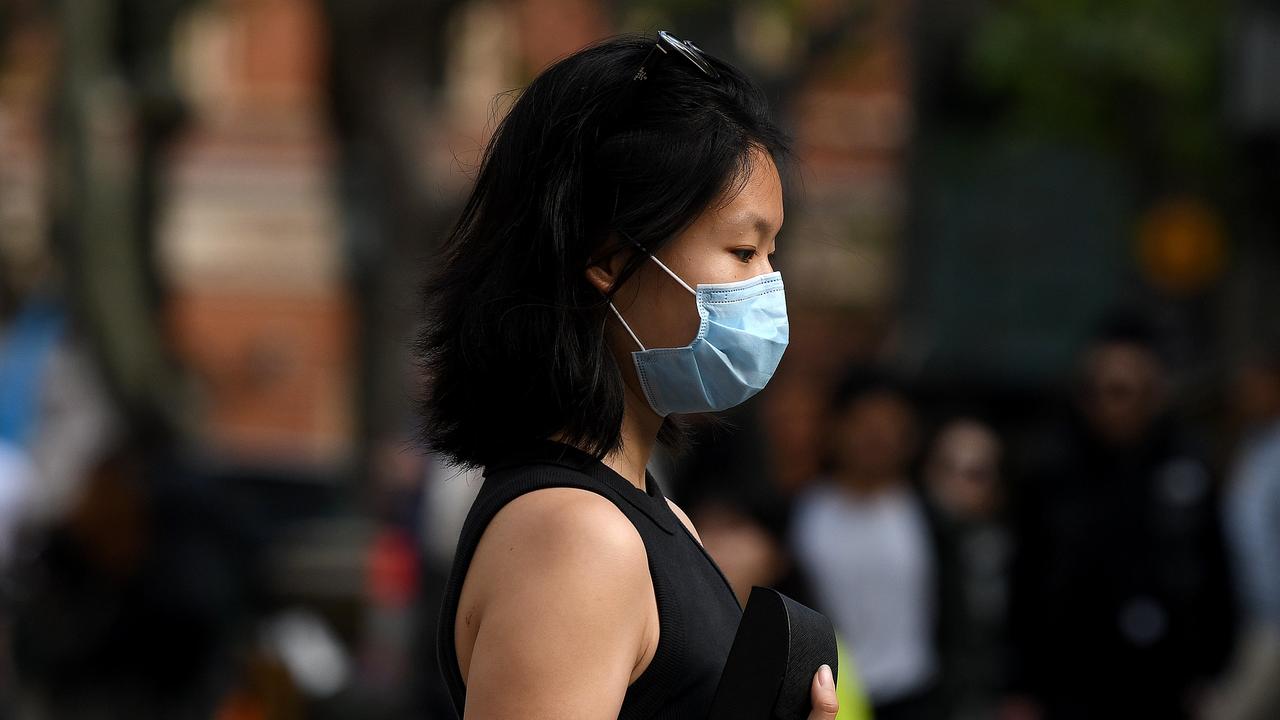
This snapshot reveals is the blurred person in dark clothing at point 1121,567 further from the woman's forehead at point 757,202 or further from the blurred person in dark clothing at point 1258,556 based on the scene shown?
the woman's forehead at point 757,202

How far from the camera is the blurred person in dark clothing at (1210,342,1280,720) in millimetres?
6816

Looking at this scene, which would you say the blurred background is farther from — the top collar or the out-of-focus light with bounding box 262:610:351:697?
the top collar

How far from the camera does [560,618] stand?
1799 mm

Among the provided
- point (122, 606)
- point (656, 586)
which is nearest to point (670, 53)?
point (656, 586)

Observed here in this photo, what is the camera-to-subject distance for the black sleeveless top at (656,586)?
191 cm

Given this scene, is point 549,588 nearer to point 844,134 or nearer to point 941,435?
point 941,435

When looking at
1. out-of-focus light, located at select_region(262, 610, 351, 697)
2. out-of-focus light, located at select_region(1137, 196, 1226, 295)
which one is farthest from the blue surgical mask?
out-of-focus light, located at select_region(1137, 196, 1226, 295)

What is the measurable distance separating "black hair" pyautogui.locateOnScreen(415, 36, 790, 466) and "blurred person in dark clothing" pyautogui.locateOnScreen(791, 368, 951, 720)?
12.1ft

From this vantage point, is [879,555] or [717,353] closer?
[717,353]

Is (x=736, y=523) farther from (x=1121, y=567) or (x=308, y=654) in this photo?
→ (x=308, y=654)

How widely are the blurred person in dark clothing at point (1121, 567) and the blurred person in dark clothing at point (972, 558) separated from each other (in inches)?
7.3

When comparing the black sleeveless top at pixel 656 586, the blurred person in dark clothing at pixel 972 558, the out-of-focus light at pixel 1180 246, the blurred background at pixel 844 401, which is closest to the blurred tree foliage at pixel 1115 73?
the blurred background at pixel 844 401

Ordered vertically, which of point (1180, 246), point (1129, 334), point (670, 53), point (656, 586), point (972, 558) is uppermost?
point (670, 53)

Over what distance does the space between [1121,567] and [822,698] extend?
3.72 meters
